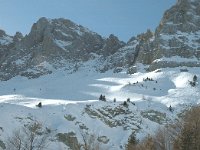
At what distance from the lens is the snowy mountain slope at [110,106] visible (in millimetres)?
62106

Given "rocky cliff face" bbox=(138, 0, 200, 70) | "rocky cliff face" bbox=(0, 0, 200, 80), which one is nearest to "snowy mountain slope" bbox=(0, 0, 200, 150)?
"rocky cliff face" bbox=(0, 0, 200, 80)

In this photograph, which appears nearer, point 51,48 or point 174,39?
point 174,39

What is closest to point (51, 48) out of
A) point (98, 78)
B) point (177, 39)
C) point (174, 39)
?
point (98, 78)

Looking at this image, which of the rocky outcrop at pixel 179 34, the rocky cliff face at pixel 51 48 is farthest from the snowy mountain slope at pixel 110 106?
the rocky cliff face at pixel 51 48

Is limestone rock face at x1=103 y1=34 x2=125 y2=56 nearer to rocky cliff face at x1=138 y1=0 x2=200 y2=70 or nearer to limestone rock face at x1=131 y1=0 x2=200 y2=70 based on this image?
limestone rock face at x1=131 y1=0 x2=200 y2=70

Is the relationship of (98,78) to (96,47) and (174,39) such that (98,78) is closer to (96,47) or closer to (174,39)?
(174,39)

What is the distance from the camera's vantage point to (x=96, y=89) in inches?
3880

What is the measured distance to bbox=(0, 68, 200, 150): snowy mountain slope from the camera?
62106mm

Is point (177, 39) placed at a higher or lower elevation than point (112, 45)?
lower

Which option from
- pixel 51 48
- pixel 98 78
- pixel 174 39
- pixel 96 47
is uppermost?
pixel 96 47

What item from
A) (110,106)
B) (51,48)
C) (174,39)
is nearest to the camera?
(110,106)

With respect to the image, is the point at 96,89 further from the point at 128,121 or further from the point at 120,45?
the point at 120,45

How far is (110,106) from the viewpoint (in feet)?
237

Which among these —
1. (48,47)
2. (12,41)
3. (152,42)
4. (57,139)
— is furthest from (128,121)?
(12,41)
